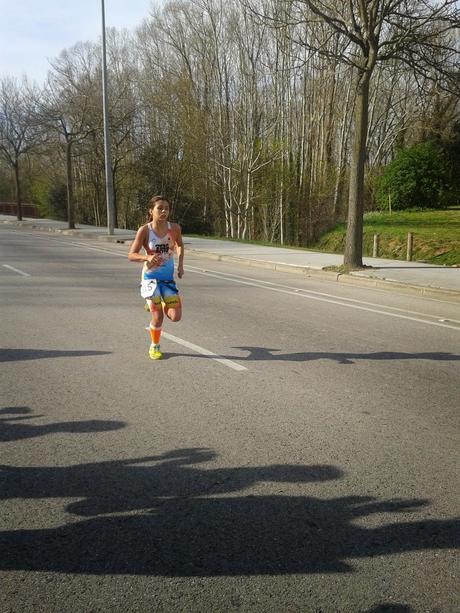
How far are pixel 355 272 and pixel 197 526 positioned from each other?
10936mm

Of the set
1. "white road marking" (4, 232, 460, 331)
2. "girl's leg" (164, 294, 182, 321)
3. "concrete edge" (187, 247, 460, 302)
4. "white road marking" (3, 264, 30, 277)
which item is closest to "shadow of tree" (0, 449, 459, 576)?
"girl's leg" (164, 294, 182, 321)

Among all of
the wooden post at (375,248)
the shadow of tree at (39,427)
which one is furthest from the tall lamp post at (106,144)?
the shadow of tree at (39,427)

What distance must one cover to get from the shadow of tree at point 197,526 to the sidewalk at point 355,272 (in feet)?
25.8

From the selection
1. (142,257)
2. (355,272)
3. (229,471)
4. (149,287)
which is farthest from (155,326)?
(355,272)

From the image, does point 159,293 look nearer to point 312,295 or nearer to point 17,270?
point 312,295

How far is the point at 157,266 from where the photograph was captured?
6.05 metres

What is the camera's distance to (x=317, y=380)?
5.38 metres

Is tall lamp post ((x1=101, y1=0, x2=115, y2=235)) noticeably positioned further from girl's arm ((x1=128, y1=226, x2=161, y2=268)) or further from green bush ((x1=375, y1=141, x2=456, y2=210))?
girl's arm ((x1=128, y1=226, x2=161, y2=268))

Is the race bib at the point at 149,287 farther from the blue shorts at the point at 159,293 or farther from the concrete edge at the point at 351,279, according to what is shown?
the concrete edge at the point at 351,279

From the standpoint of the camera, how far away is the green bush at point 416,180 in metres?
30.0

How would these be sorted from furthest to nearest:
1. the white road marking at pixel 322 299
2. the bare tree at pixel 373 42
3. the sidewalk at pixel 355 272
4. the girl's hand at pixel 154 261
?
1. the bare tree at pixel 373 42
2. the sidewalk at pixel 355 272
3. the white road marking at pixel 322 299
4. the girl's hand at pixel 154 261

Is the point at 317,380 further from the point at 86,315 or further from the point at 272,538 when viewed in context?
the point at 86,315

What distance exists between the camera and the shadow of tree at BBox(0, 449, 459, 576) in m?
2.62

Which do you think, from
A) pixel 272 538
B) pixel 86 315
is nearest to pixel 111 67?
pixel 86 315
